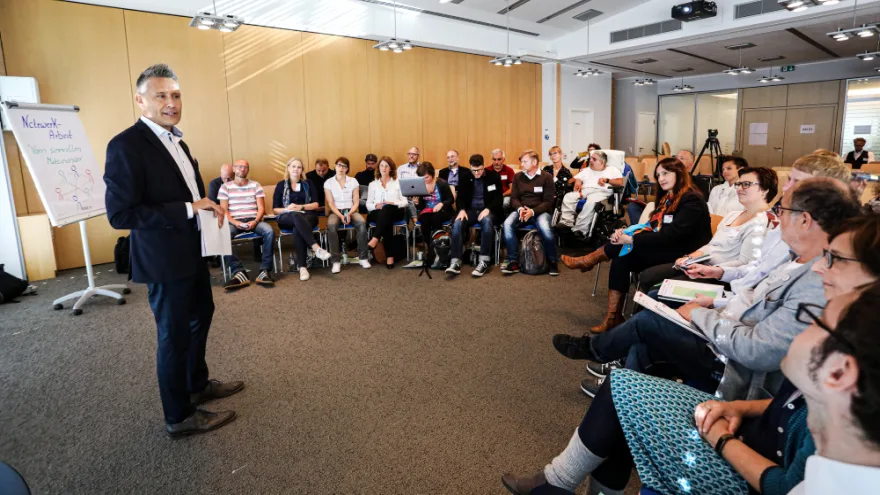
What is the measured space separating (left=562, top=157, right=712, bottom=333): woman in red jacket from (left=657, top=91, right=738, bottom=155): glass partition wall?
470 inches

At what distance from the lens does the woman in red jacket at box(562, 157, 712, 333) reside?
336 cm

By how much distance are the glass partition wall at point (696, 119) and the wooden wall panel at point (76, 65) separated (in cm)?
1370

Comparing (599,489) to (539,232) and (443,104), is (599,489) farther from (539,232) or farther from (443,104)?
(443,104)

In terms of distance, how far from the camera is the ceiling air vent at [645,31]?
27.5 ft

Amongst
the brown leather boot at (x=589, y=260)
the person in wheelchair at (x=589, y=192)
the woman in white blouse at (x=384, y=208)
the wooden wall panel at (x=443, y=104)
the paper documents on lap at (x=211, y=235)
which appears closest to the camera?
the paper documents on lap at (x=211, y=235)

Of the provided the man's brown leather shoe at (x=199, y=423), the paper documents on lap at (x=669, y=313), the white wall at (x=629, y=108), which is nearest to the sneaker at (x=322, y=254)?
the man's brown leather shoe at (x=199, y=423)

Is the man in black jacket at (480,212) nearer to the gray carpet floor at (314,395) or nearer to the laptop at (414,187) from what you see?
the laptop at (414,187)

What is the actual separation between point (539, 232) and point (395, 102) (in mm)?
4353

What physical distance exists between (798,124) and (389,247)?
1174 cm

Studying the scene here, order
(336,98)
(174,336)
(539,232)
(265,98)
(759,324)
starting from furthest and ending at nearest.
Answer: (336,98) < (265,98) < (539,232) < (174,336) < (759,324)

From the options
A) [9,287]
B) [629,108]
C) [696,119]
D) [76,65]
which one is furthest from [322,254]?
[696,119]

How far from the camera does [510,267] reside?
5.32 metres

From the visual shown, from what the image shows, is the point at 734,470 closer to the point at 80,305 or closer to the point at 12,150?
the point at 80,305

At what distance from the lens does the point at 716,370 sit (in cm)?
184
